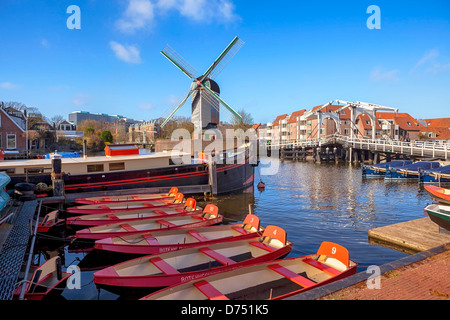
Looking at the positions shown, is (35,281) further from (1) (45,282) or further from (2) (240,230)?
(2) (240,230)

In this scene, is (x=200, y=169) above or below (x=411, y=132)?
below

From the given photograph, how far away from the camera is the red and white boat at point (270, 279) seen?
723 cm

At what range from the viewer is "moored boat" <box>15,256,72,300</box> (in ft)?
26.2

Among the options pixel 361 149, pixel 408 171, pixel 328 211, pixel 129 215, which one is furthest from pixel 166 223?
pixel 361 149

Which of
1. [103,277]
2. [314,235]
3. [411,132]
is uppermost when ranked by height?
[411,132]

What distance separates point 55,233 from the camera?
50.6 ft

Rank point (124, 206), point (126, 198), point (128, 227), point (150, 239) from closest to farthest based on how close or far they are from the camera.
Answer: point (150, 239)
point (128, 227)
point (124, 206)
point (126, 198)

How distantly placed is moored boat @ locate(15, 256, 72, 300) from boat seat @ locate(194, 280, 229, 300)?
4258 mm

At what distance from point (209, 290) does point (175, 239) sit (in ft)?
18.1

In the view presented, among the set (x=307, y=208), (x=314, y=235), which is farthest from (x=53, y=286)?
(x=307, y=208)

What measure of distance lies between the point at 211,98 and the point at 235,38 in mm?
10688

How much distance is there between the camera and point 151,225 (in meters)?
14.7

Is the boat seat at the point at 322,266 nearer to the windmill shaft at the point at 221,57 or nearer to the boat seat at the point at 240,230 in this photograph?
the boat seat at the point at 240,230

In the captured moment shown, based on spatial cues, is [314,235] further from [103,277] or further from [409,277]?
[103,277]
